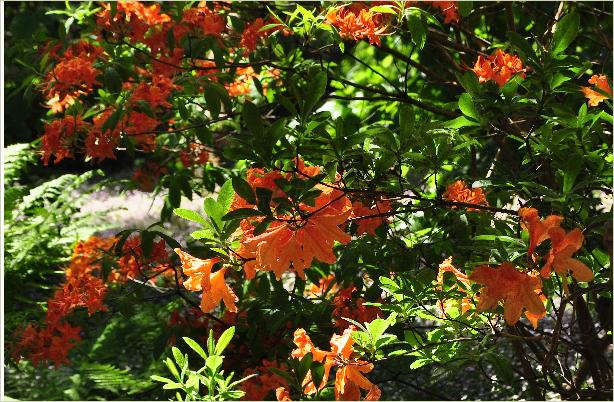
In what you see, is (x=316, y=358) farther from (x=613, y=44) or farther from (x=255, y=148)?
(x=613, y=44)

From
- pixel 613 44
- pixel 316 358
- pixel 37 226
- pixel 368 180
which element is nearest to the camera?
pixel 316 358

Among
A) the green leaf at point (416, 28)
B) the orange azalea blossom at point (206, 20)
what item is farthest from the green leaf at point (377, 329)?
the orange azalea blossom at point (206, 20)

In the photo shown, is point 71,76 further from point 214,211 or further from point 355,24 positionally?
point 214,211

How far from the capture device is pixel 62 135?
2342 mm

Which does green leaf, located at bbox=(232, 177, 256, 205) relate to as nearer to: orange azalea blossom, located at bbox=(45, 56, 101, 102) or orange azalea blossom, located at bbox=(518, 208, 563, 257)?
orange azalea blossom, located at bbox=(518, 208, 563, 257)

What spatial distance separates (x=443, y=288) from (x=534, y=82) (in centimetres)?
40

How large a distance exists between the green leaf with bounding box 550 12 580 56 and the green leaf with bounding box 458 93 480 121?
6.6 inches

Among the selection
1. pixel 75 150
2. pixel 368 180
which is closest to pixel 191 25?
pixel 75 150

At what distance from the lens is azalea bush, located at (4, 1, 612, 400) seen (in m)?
1.33

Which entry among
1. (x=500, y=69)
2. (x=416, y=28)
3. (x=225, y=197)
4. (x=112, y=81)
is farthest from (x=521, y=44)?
(x=112, y=81)

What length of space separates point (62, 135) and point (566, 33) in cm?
142

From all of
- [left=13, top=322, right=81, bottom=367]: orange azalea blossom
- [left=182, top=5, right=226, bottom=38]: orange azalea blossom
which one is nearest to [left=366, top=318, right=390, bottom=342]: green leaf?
[left=182, top=5, right=226, bottom=38]: orange azalea blossom

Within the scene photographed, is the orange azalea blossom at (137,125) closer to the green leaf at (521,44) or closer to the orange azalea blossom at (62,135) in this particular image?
the orange azalea blossom at (62,135)

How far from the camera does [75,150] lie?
7.86ft
